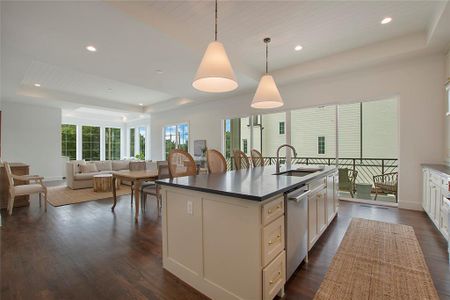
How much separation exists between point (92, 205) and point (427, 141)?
678cm

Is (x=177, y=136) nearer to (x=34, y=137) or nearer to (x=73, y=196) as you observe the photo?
(x=73, y=196)

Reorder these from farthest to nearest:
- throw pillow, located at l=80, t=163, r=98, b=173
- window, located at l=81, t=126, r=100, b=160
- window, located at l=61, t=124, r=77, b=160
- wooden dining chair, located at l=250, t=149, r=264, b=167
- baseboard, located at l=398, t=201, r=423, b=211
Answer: window, located at l=81, t=126, r=100, b=160
window, located at l=61, t=124, r=77, b=160
throw pillow, located at l=80, t=163, r=98, b=173
wooden dining chair, located at l=250, t=149, r=264, b=167
baseboard, located at l=398, t=201, r=423, b=211

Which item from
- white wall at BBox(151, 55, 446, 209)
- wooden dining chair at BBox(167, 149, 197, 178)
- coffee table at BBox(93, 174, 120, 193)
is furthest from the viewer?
coffee table at BBox(93, 174, 120, 193)

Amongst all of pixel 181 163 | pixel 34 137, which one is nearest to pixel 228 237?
pixel 181 163

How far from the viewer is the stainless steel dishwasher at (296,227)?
1.69 meters

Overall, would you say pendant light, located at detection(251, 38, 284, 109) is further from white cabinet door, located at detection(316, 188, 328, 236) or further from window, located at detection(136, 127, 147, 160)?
window, located at detection(136, 127, 147, 160)

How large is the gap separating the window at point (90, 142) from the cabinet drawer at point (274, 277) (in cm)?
1160

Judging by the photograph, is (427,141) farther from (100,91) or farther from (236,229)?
(100,91)

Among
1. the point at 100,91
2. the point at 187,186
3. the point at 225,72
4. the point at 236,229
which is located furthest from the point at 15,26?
the point at 100,91

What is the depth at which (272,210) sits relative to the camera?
147cm

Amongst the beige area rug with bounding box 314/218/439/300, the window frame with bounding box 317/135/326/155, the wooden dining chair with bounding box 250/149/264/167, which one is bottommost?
the beige area rug with bounding box 314/218/439/300

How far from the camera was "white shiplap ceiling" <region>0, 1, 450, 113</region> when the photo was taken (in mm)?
2611

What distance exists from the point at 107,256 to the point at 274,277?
6.18ft

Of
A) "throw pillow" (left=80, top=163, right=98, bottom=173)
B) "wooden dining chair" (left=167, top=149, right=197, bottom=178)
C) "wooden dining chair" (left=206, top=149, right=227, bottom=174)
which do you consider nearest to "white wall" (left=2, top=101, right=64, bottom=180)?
"throw pillow" (left=80, top=163, right=98, bottom=173)
